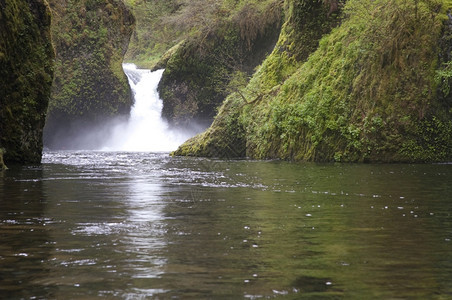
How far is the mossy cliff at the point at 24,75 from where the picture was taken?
59.6ft

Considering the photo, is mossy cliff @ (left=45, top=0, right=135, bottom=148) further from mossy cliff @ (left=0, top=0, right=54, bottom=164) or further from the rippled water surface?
the rippled water surface

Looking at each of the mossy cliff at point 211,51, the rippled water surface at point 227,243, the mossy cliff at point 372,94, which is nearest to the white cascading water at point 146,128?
the mossy cliff at point 211,51

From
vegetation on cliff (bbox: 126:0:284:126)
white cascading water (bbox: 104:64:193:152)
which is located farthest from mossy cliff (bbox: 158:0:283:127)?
white cascading water (bbox: 104:64:193:152)

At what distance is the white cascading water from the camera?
40.0 metres

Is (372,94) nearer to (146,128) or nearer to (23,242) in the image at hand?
(23,242)

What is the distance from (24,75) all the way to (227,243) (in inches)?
583

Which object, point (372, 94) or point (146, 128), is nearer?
point (372, 94)

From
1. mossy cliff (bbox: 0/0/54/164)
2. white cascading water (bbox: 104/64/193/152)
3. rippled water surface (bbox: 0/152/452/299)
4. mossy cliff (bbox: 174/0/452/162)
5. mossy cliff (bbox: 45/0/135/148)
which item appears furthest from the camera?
mossy cliff (bbox: 45/0/135/148)

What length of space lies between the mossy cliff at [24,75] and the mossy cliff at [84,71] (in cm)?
2225

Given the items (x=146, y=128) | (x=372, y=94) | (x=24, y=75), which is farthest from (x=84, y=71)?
(x=372, y=94)

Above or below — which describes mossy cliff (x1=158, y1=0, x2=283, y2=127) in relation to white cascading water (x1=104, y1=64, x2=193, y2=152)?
above

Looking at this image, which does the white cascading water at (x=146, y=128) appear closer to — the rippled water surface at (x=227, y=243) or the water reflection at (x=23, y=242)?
the rippled water surface at (x=227, y=243)

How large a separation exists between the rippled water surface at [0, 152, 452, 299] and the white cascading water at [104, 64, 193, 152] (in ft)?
94.6

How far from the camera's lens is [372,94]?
65.6ft
